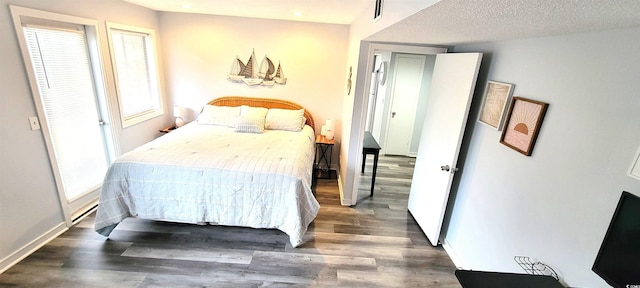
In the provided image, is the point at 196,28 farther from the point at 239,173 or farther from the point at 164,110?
the point at 239,173

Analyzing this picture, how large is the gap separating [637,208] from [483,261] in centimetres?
125

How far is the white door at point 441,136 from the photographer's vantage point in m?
2.14

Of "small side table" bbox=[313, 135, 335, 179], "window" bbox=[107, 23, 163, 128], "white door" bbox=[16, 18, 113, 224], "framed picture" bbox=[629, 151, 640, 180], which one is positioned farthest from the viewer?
"small side table" bbox=[313, 135, 335, 179]

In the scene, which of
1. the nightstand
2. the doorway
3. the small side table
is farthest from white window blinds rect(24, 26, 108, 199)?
the doorway

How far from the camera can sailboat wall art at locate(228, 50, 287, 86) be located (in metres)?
3.94

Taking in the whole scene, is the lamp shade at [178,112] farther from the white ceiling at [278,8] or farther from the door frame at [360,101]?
the door frame at [360,101]

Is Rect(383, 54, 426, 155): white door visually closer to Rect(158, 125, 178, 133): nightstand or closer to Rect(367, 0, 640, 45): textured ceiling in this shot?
Rect(367, 0, 640, 45): textured ceiling

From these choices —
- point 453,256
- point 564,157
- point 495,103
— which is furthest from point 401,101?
point 564,157

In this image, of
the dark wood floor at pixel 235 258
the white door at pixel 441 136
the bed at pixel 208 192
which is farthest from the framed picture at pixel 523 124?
the bed at pixel 208 192

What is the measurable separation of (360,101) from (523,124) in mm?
1542

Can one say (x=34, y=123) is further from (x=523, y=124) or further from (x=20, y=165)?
(x=523, y=124)

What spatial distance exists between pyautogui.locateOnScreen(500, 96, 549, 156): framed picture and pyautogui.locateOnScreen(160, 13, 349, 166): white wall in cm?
250

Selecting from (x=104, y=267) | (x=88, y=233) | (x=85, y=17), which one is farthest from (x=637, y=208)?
(x=85, y=17)

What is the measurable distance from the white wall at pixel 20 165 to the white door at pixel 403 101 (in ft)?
14.6
